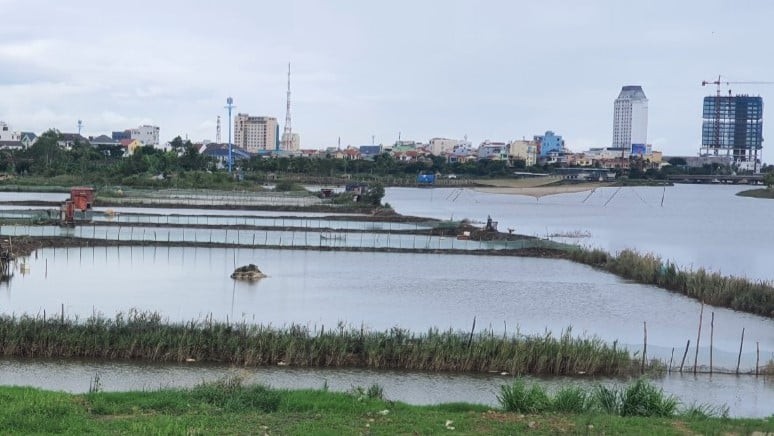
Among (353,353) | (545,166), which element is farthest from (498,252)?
(545,166)

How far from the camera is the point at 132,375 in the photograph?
41.3ft

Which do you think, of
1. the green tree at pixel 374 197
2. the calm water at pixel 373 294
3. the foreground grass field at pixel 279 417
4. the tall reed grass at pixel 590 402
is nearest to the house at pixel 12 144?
the green tree at pixel 374 197

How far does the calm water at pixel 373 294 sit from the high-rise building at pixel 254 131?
6625 inches

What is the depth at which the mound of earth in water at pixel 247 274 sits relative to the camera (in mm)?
23234

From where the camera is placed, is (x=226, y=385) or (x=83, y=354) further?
(x=83, y=354)

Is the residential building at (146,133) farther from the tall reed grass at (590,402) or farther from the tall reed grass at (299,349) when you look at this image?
the tall reed grass at (590,402)

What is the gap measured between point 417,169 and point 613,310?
9419 centimetres

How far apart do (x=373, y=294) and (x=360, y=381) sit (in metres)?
9.01

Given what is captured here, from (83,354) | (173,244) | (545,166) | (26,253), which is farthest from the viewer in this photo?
(545,166)

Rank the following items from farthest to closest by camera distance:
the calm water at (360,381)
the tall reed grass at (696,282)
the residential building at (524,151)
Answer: the residential building at (524,151), the tall reed grass at (696,282), the calm water at (360,381)

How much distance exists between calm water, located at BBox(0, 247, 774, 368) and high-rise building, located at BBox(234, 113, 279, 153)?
16828cm

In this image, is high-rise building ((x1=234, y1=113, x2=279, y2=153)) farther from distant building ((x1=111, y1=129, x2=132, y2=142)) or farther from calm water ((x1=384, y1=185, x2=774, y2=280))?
calm water ((x1=384, y1=185, x2=774, y2=280))

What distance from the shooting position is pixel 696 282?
22562 millimetres

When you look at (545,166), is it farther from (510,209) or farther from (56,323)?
(56,323)
